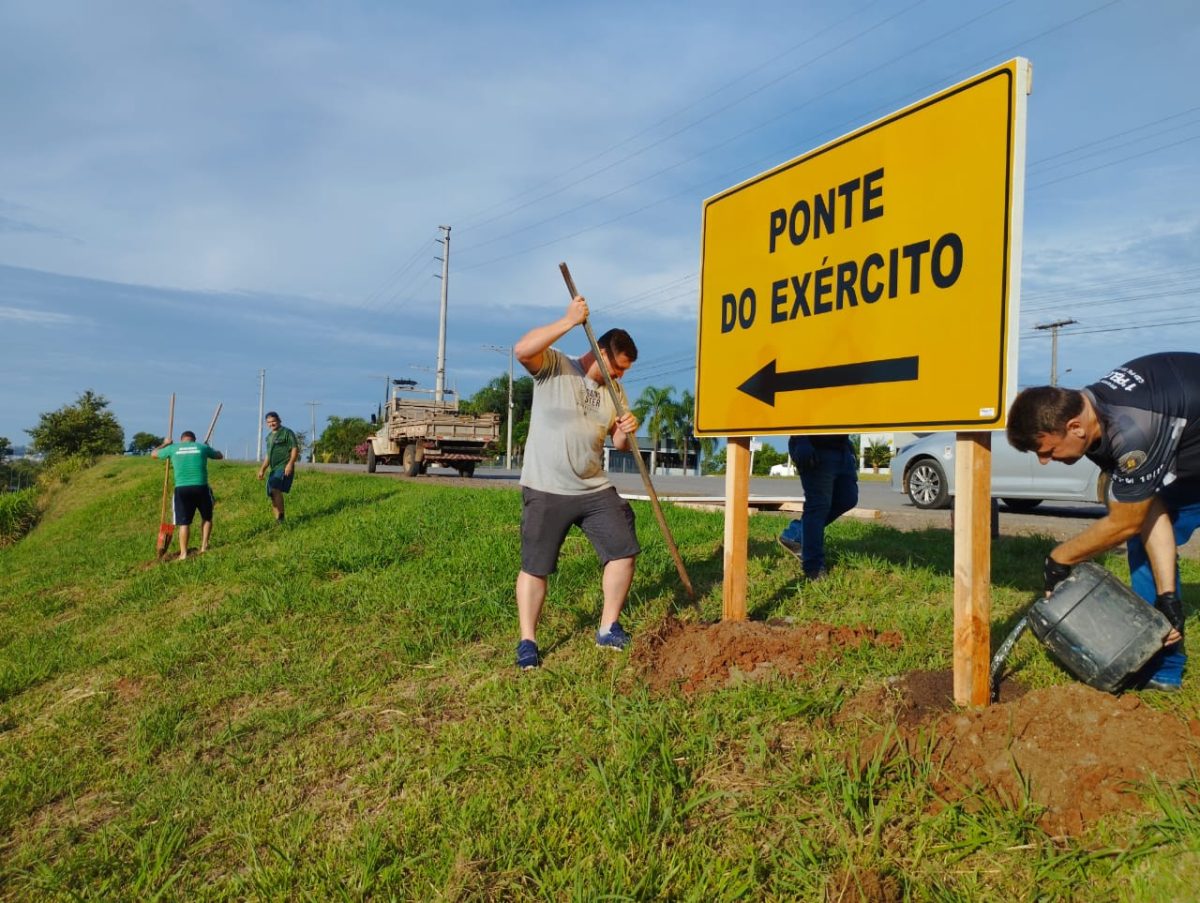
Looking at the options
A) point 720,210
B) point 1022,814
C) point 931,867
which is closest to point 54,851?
point 931,867

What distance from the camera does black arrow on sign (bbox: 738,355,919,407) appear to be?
3.44 m

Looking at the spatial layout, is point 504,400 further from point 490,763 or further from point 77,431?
point 490,763

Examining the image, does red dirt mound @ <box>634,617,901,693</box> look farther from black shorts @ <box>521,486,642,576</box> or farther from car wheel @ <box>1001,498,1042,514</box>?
car wheel @ <box>1001,498,1042,514</box>

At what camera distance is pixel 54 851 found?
309 centimetres

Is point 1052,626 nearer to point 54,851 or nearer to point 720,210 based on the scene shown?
point 720,210

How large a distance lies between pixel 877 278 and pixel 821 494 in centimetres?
205

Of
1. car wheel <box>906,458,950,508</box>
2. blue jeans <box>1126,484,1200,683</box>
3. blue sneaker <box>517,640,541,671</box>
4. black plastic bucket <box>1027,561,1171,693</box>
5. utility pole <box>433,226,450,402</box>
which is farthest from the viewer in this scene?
utility pole <box>433,226,450,402</box>

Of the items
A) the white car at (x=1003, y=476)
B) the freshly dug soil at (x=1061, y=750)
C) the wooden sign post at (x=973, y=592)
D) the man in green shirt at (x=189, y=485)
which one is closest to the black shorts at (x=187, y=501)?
the man in green shirt at (x=189, y=485)

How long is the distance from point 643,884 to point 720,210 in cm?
349

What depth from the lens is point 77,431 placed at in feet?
176

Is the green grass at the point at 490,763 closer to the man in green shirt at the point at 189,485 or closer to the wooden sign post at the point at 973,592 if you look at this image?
the wooden sign post at the point at 973,592

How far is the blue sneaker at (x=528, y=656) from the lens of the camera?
161 inches

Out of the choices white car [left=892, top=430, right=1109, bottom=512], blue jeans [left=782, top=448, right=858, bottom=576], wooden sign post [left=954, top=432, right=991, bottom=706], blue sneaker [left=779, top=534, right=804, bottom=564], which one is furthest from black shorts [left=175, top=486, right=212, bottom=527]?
wooden sign post [left=954, top=432, right=991, bottom=706]

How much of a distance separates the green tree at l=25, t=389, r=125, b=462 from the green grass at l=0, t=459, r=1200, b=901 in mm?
54992
